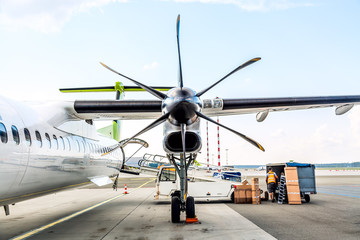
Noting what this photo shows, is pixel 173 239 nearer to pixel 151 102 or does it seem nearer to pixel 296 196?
pixel 151 102

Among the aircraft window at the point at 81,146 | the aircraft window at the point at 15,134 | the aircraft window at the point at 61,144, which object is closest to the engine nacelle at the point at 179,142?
the aircraft window at the point at 61,144

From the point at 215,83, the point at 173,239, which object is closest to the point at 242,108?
the point at 215,83

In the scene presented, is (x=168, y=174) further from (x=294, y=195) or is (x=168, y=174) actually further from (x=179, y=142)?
(x=179, y=142)

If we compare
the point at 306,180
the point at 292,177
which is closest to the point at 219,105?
the point at 292,177

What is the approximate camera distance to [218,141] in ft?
107

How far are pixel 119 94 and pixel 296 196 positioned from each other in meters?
9.33

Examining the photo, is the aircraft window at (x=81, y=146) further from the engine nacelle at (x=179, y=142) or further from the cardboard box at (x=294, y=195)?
the cardboard box at (x=294, y=195)

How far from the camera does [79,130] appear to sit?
9.62 metres

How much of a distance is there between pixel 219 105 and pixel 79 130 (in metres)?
4.62

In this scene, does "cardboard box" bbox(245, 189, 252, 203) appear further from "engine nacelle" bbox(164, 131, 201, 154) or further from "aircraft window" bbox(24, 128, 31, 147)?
"aircraft window" bbox(24, 128, 31, 147)

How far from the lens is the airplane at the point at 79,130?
574 cm

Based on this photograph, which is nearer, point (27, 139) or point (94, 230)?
point (27, 139)

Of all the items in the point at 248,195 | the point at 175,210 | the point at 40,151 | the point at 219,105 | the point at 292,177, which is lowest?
the point at 175,210

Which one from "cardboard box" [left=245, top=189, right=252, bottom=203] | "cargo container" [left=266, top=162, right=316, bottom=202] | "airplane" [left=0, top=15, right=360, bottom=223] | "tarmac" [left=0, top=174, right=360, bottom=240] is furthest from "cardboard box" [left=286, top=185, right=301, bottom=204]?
"airplane" [left=0, top=15, right=360, bottom=223]
